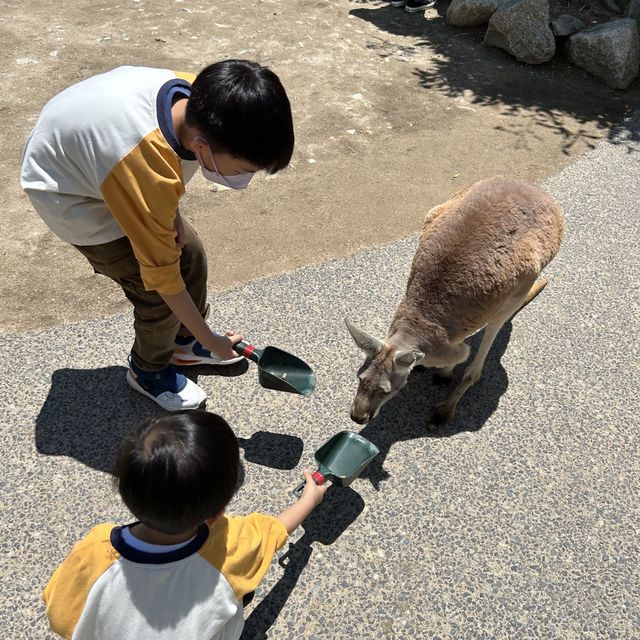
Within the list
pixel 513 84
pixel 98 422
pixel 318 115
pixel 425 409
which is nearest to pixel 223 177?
pixel 98 422

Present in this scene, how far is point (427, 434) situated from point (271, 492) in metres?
0.91

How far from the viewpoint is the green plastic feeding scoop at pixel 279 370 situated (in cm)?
303

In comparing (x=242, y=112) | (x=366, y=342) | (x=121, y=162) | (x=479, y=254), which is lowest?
(x=366, y=342)

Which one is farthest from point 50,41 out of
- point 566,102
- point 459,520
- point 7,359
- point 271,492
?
point 459,520

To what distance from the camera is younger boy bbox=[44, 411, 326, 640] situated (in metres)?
1.55

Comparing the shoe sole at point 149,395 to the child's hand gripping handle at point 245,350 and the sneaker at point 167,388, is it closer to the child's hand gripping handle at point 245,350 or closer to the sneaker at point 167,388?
the sneaker at point 167,388

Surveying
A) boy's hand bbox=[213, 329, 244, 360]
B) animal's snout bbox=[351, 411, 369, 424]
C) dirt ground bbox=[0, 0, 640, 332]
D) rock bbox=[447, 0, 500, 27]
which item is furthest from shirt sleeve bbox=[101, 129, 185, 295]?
rock bbox=[447, 0, 500, 27]

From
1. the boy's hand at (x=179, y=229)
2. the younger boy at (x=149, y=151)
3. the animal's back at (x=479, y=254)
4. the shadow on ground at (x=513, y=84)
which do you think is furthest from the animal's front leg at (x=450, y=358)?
the shadow on ground at (x=513, y=84)

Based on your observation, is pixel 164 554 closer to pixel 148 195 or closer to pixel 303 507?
pixel 303 507

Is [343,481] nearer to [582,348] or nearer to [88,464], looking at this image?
[88,464]

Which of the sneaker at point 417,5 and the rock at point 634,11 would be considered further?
the sneaker at point 417,5

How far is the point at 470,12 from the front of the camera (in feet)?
25.7

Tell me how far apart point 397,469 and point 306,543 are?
0.63 metres

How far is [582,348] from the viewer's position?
3.76 metres
